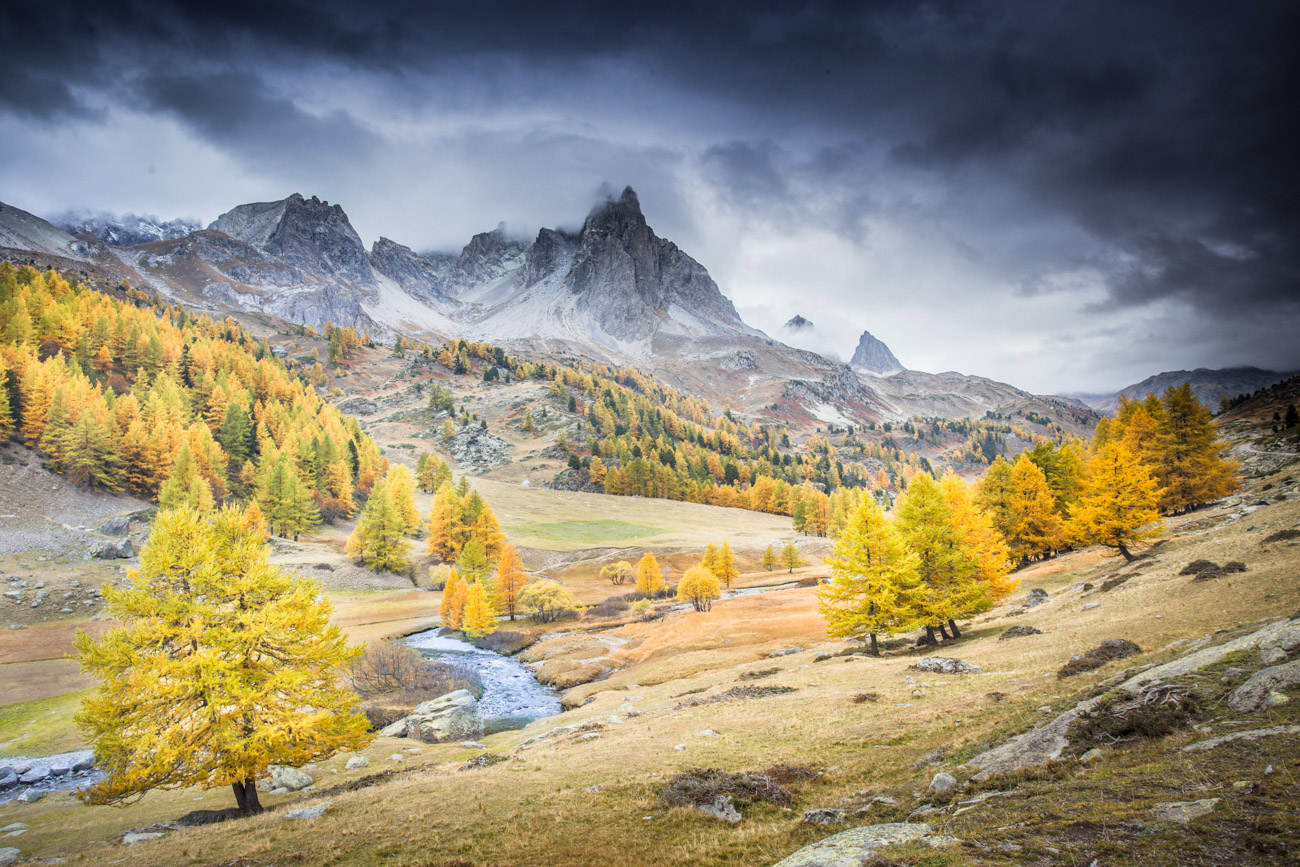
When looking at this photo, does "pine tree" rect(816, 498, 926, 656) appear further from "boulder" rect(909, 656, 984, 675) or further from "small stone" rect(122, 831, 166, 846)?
"small stone" rect(122, 831, 166, 846)

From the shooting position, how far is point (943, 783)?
484 inches

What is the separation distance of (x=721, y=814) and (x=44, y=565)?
85.0 meters

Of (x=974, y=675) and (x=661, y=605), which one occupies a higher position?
(x=974, y=675)

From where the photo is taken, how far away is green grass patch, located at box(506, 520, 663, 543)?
119500 millimetres

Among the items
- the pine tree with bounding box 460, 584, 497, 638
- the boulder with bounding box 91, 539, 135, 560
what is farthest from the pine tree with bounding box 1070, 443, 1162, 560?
the boulder with bounding box 91, 539, 135, 560

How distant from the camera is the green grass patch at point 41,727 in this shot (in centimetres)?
3039

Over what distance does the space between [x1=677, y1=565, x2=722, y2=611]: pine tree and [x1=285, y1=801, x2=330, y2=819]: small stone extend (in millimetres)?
56202

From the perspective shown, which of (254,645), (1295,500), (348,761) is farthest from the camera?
(1295,500)

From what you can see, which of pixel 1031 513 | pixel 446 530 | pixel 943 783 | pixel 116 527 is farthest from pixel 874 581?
pixel 116 527

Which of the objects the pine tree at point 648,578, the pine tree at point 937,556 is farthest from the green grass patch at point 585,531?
the pine tree at point 937,556

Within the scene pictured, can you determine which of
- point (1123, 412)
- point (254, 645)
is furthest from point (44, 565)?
point (1123, 412)

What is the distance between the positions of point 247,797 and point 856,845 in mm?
22566

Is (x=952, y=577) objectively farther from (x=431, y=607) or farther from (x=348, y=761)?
(x=431, y=607)

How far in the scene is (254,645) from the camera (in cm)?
1941
